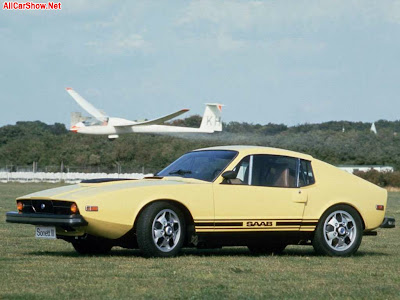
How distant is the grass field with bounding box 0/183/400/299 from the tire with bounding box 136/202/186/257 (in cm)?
20

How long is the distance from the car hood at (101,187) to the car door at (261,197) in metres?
0.43

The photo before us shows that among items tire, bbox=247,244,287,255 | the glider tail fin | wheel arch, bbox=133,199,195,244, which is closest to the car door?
wheel arch, bbox=133,199,195,244

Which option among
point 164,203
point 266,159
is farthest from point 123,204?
point 266,159

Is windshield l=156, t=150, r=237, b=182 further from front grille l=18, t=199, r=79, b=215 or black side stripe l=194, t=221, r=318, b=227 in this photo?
front grille l=18, t=199, r=79, b=215

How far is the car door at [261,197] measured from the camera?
11195 millimetres

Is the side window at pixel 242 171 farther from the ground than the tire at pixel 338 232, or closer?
farther from the ground

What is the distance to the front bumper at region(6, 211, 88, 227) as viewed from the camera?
1033cm

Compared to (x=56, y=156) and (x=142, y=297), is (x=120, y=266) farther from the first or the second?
(x=56, y=156)

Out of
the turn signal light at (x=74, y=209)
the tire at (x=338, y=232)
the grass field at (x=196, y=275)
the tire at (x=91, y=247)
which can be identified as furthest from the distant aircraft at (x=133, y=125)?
the turn signal light at (x=74, y=209)

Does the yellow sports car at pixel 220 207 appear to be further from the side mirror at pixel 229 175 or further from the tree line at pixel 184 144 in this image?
the tree line at pixel 184 144

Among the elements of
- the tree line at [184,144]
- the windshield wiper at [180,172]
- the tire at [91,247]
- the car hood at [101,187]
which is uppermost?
the tree line at [184,144]

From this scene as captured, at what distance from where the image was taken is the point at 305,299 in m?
7.41

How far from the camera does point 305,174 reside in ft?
39.3

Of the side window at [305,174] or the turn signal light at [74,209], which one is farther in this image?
the side window at [305,174]
